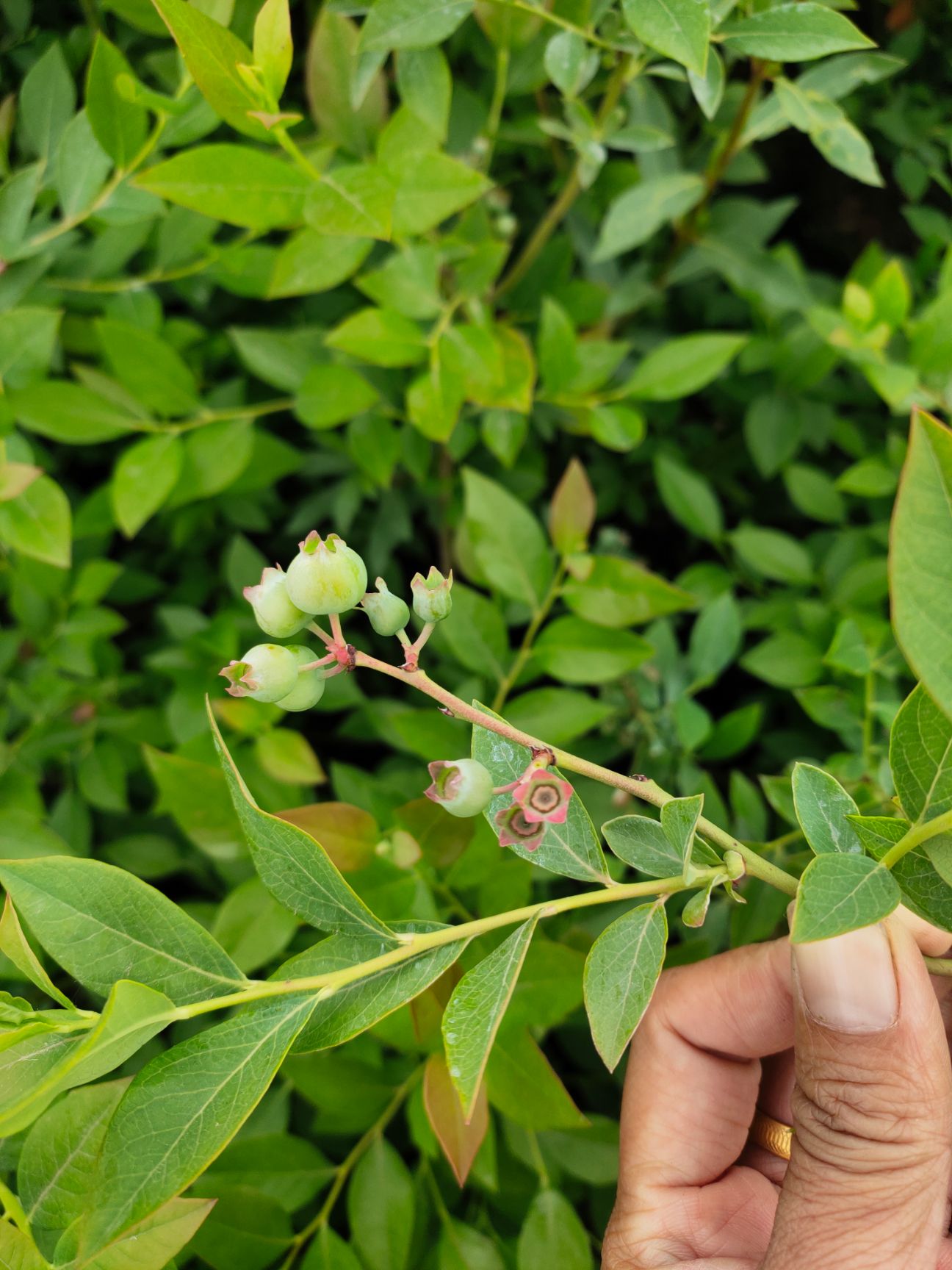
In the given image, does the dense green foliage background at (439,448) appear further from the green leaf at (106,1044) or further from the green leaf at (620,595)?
the green leaf at (106,1044)

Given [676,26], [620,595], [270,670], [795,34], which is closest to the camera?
[270,670]

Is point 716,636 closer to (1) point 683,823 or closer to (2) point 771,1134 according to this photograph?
(2) point 771,1134

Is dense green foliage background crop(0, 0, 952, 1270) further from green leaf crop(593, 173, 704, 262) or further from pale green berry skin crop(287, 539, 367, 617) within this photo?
pale green berry skin crop(287, 539, 367, 617)

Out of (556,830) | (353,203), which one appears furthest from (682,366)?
(556,830)

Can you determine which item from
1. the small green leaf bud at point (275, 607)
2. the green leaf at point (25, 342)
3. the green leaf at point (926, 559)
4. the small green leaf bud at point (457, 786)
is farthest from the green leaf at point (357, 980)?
the green leaf at point (25, 342)

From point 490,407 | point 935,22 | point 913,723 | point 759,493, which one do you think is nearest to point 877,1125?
point 913,723

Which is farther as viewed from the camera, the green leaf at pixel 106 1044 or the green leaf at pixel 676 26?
the green leaf at pixel 676 26
